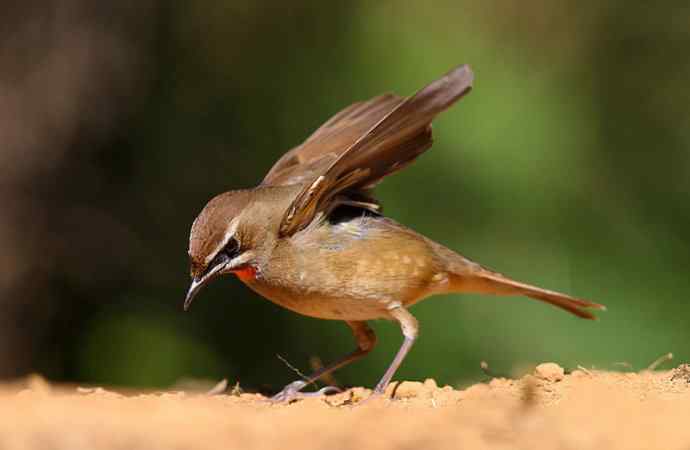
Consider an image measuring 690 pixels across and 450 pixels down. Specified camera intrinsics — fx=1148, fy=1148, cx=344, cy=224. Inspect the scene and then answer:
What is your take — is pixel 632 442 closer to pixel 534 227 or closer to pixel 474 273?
pixel 474 273

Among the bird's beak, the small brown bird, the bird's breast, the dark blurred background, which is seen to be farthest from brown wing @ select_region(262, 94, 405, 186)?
the dark blurred background

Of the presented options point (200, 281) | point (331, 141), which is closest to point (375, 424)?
point (200, 281)

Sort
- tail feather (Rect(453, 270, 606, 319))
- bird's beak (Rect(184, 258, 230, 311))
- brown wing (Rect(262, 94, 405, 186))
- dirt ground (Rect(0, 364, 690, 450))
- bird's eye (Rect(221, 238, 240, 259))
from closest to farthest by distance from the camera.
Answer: dirt ground (Rect(0, 364, 690, 450))
bird's beak (Rect(184, 258, 230, 311))
bird's eye (Rect(221, 238, 240, 259))
tail feather (Rect(453, 270, 606, 319))
brown wing (Rect(262, 94, 405, 186))

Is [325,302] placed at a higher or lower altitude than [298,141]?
lower

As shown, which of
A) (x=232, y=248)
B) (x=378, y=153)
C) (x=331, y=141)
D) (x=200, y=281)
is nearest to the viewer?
(x=200, y=281)

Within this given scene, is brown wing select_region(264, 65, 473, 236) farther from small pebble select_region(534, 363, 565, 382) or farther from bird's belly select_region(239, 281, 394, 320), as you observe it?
small pebble select_region(534, 363, 565, 382)

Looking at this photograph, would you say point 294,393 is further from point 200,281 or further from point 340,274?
point 200,281

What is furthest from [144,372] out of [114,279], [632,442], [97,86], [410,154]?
[632,442]
